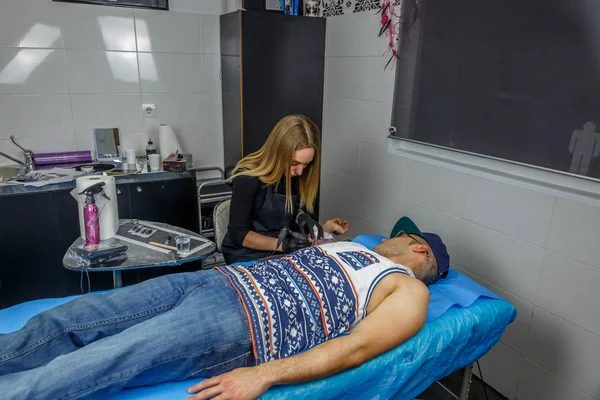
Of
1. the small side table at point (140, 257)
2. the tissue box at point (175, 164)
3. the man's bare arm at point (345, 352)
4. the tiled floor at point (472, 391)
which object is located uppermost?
the tissue box at point (175, 164)

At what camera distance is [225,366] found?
123cm

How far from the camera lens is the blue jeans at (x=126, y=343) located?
1051 millimetres

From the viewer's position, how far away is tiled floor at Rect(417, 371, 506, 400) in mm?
1880

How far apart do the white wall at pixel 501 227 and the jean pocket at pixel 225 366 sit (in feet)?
4.09

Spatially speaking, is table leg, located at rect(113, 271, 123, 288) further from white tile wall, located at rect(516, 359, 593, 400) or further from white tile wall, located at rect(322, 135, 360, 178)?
white tile wall, located at rect(516, 359, 593, 400)

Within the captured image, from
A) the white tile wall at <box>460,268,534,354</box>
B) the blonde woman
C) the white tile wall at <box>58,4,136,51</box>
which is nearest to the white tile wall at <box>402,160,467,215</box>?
the white tile wall at <box>460,268,534,354</box>

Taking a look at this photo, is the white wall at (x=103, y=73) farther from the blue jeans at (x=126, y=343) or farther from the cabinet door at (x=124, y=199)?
the blue jeans at (x=126, y=343)

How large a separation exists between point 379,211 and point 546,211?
102 centimetres

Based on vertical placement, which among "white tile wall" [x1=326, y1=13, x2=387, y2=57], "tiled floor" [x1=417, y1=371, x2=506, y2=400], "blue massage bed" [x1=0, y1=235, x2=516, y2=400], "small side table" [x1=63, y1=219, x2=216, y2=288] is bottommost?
"tiled floor" [x1=417, y1=371, x2=506, y2=400]

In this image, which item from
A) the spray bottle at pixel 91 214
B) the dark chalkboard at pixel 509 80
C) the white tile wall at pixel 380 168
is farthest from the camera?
the white tile wall at pixel 380 168

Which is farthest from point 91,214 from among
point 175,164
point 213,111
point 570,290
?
point 570,290

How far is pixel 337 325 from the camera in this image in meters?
1.36

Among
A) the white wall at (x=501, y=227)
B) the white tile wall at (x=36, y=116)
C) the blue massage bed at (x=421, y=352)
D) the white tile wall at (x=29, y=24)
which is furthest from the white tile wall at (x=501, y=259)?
the white tile wall at (x=29, y=24)

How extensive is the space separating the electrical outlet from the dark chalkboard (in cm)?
168
